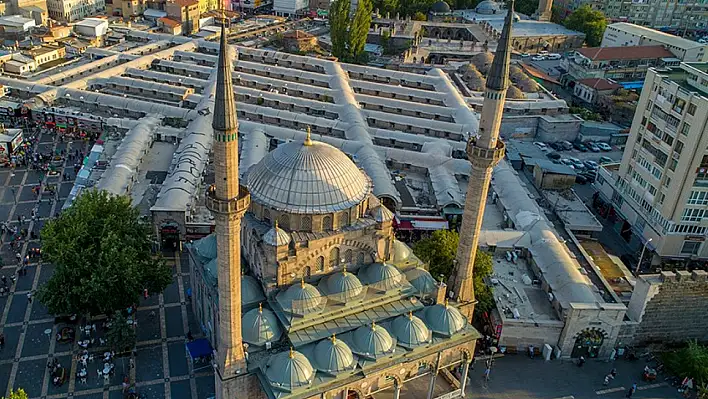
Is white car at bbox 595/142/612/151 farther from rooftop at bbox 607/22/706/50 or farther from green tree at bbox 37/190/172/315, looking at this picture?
green tree at bbox 37/190/172/315

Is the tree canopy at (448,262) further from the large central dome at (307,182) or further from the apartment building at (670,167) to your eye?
the apartment building at (670,167)

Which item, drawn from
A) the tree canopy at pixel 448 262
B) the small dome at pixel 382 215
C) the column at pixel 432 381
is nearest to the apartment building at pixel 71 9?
the tree canopy at pixel 448 262

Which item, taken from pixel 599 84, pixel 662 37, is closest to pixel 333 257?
pixel 599 84

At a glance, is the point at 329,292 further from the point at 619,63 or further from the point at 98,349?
the point at 619,63

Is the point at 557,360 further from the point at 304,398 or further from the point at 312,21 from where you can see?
the point at 312,21

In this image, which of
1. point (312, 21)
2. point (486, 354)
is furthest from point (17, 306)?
point (312, 21)

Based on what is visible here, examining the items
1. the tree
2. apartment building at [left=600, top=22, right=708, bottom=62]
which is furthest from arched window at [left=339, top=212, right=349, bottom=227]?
the tree
